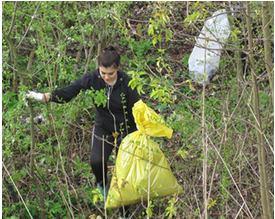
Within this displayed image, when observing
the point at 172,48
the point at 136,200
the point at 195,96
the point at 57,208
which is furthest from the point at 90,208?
the point at 172,48

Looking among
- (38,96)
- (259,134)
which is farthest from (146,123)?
(259,134)

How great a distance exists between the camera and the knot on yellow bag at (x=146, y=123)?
14.5ft

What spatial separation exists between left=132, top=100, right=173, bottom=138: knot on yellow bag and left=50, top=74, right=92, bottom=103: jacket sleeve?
0.42 meters

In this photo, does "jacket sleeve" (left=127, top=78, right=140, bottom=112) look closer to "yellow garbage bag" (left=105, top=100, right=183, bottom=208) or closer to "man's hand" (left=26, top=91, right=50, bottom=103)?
"yellow garbage bag" (left=105, top=100, right=183, bottom=208)

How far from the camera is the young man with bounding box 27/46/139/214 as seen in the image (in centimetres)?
457

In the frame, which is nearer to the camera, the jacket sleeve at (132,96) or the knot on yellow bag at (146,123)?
the knot on yellow bag at (146,123)

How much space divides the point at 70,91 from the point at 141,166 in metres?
0.72

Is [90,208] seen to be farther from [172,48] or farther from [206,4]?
[172,48]

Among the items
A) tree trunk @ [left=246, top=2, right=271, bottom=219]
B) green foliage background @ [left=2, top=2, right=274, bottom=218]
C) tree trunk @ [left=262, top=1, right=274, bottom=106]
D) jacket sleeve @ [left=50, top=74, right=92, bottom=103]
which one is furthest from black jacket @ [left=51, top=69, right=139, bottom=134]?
tree trunk @ [left=262, top=1, right=274, bottom=106]

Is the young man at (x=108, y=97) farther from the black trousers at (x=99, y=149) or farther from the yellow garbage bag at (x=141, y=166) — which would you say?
the yellow garbage bag at (x=141, y=166)

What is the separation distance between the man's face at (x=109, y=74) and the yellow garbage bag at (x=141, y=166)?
279 mm

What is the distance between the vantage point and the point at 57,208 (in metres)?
5.07

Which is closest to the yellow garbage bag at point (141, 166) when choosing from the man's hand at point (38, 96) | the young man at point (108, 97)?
the young man at point (108, 97)

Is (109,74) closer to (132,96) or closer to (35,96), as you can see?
(132,96)
